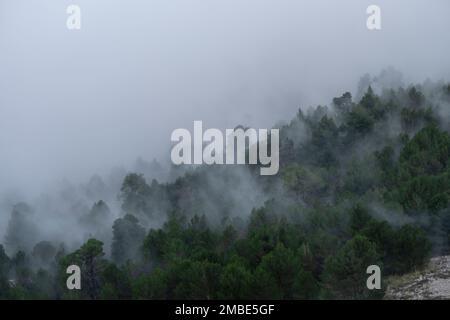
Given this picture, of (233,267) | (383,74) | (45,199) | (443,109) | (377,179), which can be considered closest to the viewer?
(233,267)

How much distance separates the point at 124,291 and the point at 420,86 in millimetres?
43799

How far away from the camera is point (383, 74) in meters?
79.2

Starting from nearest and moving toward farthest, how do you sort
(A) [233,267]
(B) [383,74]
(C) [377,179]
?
(A) [233,267]
(C) [377,179]
(B) [383,74]

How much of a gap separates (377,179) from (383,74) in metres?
43.6

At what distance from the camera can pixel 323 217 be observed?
105ft

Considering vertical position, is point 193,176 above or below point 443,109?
below

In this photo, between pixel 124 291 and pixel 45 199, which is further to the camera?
pixel 45 199

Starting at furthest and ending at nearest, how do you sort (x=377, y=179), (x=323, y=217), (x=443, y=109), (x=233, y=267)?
(x=443, y=109) < (x=377, y=179) < (x=323, y=217) < (x=233, y=267)

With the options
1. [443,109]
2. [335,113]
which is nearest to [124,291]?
[443,109]

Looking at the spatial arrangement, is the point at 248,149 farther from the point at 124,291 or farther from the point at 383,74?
the point at 124,291
